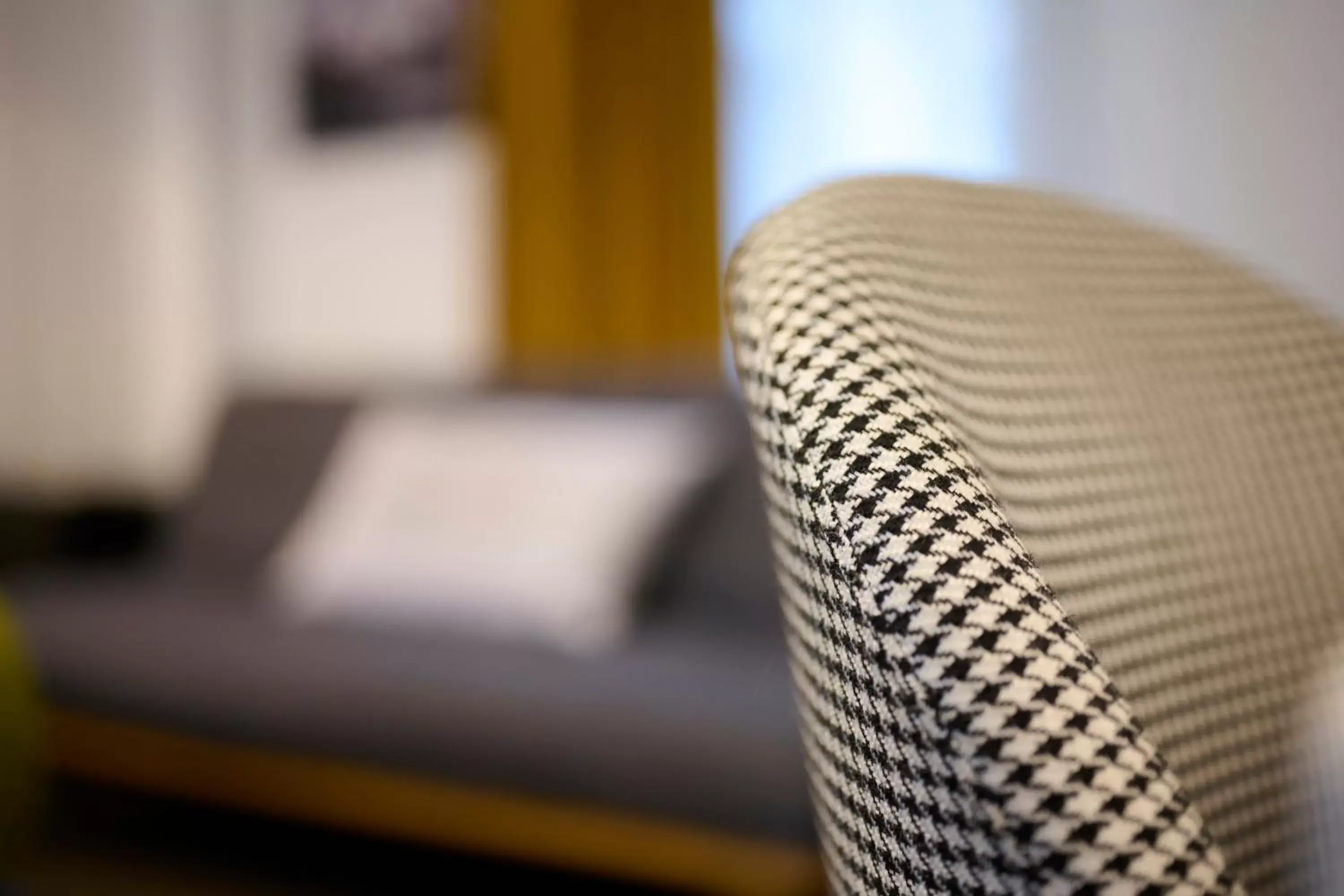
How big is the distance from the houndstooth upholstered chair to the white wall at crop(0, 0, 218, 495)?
2786mm

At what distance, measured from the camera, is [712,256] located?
2336mm

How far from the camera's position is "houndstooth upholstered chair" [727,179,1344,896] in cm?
29

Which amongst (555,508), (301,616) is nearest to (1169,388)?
(555,508)

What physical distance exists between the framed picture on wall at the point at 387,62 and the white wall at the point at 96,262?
1.38 feet

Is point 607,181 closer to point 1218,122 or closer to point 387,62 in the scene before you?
point 387,62

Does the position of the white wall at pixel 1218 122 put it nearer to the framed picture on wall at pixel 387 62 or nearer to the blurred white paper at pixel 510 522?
the blurred white paper at pixel 510 522

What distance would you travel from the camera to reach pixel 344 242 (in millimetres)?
2744

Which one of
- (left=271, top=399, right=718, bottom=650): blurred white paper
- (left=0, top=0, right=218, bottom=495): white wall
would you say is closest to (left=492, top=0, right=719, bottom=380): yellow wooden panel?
(left=271, top=399, right=718, bottom=650): blurred white paper

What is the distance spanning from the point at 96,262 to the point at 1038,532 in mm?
3107

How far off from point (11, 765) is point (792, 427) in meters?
1.08

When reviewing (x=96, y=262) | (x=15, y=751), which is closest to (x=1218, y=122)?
(x=15, y=751)

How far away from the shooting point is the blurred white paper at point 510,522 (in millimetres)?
1589

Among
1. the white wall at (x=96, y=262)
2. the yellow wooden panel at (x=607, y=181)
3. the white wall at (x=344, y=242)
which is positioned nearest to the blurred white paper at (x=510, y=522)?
the yellow wooden panel at (x=607, y=181)

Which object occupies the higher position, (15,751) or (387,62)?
(387,62)
